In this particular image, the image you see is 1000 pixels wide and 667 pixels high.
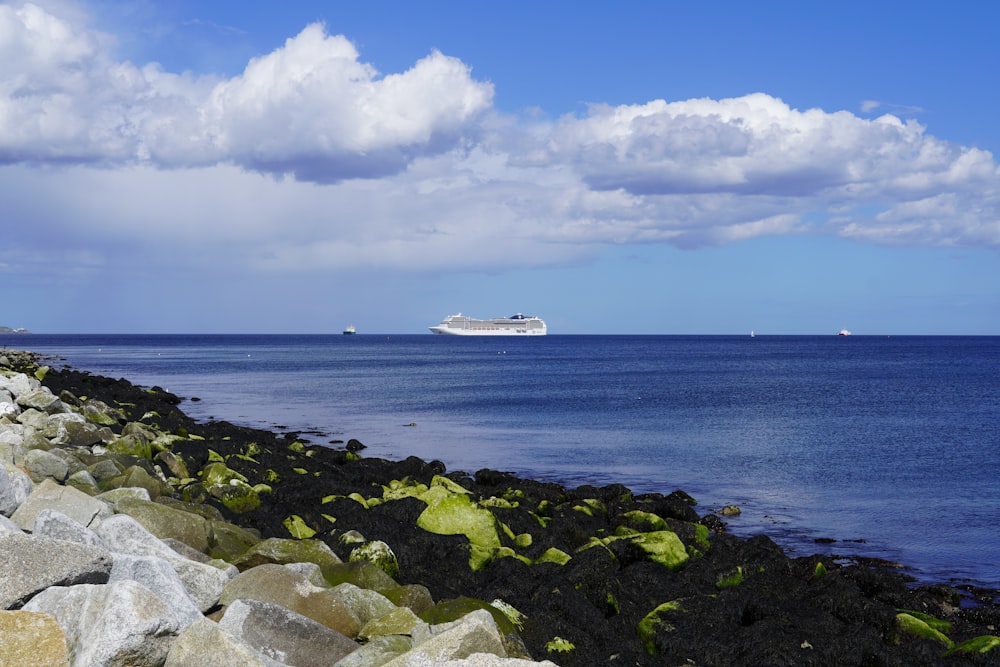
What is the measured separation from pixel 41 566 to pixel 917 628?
28.8ft

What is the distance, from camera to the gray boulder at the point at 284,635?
22.4ft

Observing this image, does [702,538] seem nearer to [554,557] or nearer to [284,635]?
[554,557]

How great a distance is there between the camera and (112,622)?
18.9 ft

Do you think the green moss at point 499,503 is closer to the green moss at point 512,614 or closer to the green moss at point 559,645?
the green moss at point 512,614

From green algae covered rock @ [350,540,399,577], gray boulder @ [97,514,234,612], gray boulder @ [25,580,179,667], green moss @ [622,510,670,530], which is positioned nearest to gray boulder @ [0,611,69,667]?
gray boulder @ [25,580,179,667]

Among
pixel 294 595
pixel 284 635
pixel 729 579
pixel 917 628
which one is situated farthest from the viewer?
pixel 729 579

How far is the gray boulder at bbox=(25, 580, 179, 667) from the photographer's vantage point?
5703mm

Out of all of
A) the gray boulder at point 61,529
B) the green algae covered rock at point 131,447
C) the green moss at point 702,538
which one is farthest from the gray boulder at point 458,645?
the green algae covered rock at point 131,447

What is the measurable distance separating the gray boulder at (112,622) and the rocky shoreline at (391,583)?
1 cm

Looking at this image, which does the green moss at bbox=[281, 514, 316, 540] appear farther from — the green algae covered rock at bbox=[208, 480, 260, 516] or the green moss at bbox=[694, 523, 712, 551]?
the green moss at bbox=[694, 523, 712, 551]

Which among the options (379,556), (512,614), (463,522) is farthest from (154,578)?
(463,522)

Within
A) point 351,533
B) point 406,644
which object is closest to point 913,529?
point 351,533

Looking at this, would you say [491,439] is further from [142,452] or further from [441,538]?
[441,538]

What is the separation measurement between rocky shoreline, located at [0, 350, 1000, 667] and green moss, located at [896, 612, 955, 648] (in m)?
0.03
